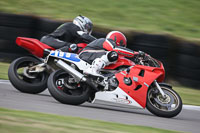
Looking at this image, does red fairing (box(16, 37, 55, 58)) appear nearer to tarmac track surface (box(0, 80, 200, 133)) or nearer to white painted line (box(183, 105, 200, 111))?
tarmac track surface (box(0, 80, 200, 133))

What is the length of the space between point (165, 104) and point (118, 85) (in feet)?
2.65

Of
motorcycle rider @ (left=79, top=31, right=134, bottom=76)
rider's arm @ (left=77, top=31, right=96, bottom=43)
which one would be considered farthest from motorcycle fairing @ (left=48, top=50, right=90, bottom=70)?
rider's arm @ (left=77, top=31, right=96, bottom=43)

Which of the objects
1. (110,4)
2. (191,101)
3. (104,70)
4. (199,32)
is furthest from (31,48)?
(110,4)

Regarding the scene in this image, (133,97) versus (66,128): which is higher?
(66,128)

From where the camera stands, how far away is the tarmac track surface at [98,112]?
5.54m

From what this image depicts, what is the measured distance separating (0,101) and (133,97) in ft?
6.80

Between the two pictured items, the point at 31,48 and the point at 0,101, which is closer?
the point at 0,101

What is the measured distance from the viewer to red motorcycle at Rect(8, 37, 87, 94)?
673 cm

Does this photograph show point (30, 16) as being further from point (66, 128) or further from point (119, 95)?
point (66, 128)

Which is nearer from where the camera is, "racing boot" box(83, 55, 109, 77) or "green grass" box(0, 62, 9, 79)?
"racing boot" box(83, 55, 109, 77)

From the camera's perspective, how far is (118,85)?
A: 20.7ft

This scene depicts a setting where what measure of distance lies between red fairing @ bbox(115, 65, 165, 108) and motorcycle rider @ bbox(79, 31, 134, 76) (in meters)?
0.28

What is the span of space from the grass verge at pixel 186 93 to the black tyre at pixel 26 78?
6.39ft

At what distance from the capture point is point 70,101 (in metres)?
6.19
